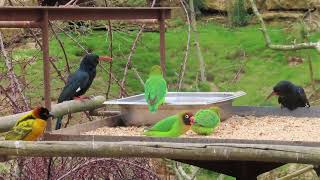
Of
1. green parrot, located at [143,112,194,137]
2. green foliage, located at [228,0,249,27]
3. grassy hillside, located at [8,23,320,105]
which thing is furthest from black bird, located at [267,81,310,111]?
green foliage, located at [228,0,249,27]

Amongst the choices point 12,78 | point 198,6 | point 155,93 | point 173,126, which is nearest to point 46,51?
point 155,93

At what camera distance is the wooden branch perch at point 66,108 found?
12.3 ft

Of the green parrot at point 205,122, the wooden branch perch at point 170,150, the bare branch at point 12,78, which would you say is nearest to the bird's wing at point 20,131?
the wooden branch perch at point 170,150

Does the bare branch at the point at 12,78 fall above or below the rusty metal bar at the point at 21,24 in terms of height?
below

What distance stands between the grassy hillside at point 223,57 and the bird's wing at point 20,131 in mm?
4834

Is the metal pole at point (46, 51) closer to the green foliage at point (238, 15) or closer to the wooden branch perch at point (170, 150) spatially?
the wooden branch perch at point (170, 150)

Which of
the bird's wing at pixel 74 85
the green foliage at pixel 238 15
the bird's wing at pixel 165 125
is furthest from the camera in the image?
the green foliage at pixel 238 15

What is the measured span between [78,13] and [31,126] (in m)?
0.59

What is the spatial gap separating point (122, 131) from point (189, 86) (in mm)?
5414

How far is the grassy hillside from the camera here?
927 cm

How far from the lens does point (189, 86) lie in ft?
30.6

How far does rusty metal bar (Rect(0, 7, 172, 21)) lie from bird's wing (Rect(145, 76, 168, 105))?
412 millimetres

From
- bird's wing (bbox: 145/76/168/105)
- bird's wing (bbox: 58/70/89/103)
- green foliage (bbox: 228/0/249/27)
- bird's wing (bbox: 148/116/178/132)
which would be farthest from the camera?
green foliage (bbox: 228/0/249/27)

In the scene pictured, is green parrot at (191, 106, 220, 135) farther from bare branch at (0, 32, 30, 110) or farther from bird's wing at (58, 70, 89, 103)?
bare branch at (0, 32, 30, 110)
